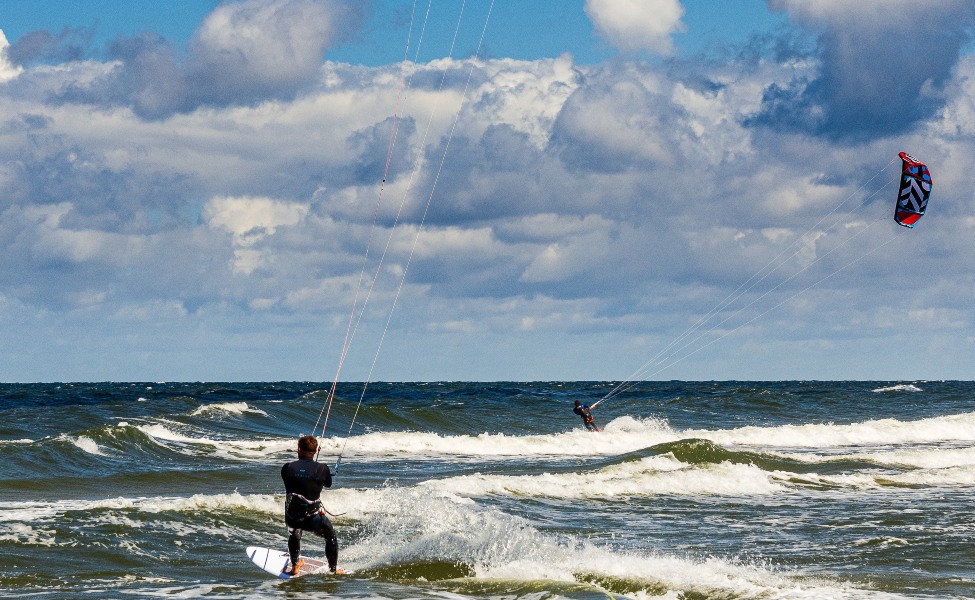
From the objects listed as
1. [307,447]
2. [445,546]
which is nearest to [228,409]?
[445,546]

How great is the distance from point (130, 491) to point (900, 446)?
25.9m

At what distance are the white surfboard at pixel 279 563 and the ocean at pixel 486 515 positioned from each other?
154mm

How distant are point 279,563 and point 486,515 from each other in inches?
144

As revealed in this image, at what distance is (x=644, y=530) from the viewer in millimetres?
16906

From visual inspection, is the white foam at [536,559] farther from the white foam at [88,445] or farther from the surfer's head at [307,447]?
the white foam at [88,445]

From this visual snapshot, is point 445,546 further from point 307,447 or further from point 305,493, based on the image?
point 307,447

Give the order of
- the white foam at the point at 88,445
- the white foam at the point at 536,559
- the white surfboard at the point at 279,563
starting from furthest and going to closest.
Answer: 1. the white foam at the point at 88,445
2. the white surfboard at the point at 279,563
3. the white foam at the point at 536,559

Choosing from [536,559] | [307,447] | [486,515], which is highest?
[307,447]

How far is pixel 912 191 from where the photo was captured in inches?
904

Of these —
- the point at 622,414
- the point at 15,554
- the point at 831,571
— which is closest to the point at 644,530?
the point at 831,571

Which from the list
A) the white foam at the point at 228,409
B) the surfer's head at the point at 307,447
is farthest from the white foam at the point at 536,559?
the white foam at the point at 228,409

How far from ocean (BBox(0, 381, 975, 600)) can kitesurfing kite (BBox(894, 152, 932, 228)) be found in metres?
5.66

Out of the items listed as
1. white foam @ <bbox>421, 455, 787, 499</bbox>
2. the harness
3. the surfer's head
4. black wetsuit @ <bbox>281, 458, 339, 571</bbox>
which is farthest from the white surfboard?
white foam @ <bbox>421, 455, 787, 499</bbox>

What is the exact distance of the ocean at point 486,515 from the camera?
479 inches
